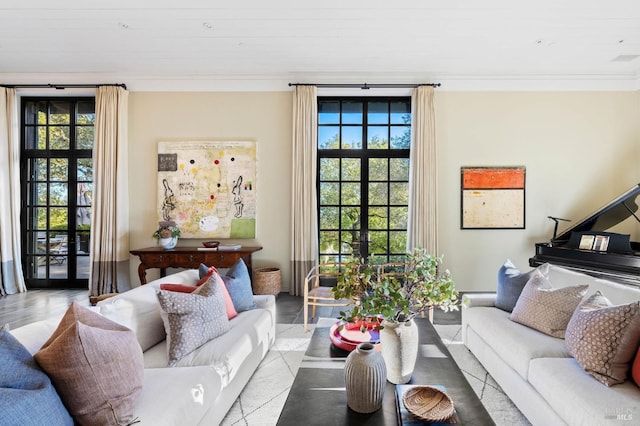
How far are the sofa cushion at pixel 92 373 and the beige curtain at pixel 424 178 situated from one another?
4092 mm

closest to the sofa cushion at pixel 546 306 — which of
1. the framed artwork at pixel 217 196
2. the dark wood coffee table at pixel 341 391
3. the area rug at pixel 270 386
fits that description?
the dark wood coffee table at pixel 341 391

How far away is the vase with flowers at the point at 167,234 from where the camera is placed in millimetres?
4578

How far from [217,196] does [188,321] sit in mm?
3184

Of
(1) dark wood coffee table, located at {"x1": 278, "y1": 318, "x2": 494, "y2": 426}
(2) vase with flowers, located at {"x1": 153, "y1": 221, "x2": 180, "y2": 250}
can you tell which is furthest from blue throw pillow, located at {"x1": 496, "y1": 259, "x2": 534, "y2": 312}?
(2) vase with flowers, located at {"x1": 153, "y1": 221, "x2": 180, "y2": 250}

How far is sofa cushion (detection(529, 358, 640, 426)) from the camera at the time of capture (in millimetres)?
1391

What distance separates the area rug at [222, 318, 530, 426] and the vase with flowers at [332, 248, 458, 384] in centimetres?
90

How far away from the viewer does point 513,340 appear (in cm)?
215

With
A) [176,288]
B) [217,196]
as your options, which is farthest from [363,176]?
[176,288]

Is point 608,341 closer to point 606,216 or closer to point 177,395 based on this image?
point 177,395

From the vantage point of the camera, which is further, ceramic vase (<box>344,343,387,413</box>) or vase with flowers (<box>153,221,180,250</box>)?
vase with flowers (<box>153,221,180,250</box>)

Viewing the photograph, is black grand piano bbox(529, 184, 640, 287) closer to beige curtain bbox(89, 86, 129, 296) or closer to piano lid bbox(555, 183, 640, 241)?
piano lid bbox(555, 183, 640, 241)

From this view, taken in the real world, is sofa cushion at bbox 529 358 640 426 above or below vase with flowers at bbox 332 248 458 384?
below

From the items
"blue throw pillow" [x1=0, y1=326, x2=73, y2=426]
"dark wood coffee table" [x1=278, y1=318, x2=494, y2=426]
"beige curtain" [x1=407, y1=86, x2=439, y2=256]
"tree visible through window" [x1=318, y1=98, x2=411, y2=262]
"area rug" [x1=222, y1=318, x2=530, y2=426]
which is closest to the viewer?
"blue throw pillow" [x1=0, y1=326, x2=73, y2=426]

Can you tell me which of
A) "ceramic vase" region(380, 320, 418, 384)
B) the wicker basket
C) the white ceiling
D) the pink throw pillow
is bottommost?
the wicker basket
